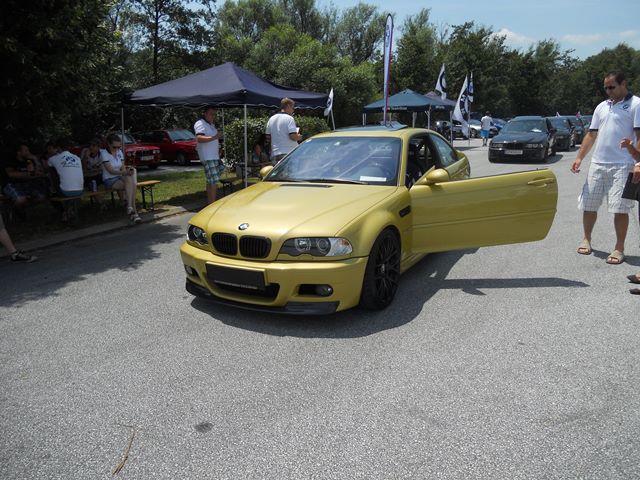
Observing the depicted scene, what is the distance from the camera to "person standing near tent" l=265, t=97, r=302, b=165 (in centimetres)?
920

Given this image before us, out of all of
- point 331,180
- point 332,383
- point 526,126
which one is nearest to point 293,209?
point 331,180

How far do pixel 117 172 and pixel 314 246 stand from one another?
254 inches

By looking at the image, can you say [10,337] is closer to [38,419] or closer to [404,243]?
[38,419]

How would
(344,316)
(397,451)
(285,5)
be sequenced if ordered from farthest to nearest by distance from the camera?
(285,5), (344,316), (397,451)

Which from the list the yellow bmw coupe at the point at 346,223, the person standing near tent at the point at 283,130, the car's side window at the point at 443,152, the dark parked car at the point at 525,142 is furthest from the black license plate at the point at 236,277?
the dark parked car at the point at 525,142

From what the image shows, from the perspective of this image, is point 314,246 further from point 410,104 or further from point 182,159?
point 410,104

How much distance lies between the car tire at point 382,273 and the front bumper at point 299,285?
0.10 metres

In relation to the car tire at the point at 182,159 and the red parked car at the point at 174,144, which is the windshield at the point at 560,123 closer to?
the red parked car at the point at 174,144

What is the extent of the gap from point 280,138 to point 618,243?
19.5 ft

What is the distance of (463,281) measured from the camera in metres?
5.11

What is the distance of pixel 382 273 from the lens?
4227mm

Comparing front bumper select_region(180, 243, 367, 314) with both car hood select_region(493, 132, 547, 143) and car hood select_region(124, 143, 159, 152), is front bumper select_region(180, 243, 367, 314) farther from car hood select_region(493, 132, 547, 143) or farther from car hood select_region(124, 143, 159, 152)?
car hood select_region(493, 132, 547, 143)

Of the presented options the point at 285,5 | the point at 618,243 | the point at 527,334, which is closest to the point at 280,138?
the point at 618,243

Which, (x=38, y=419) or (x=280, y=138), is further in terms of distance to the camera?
(x=280, y=138)
